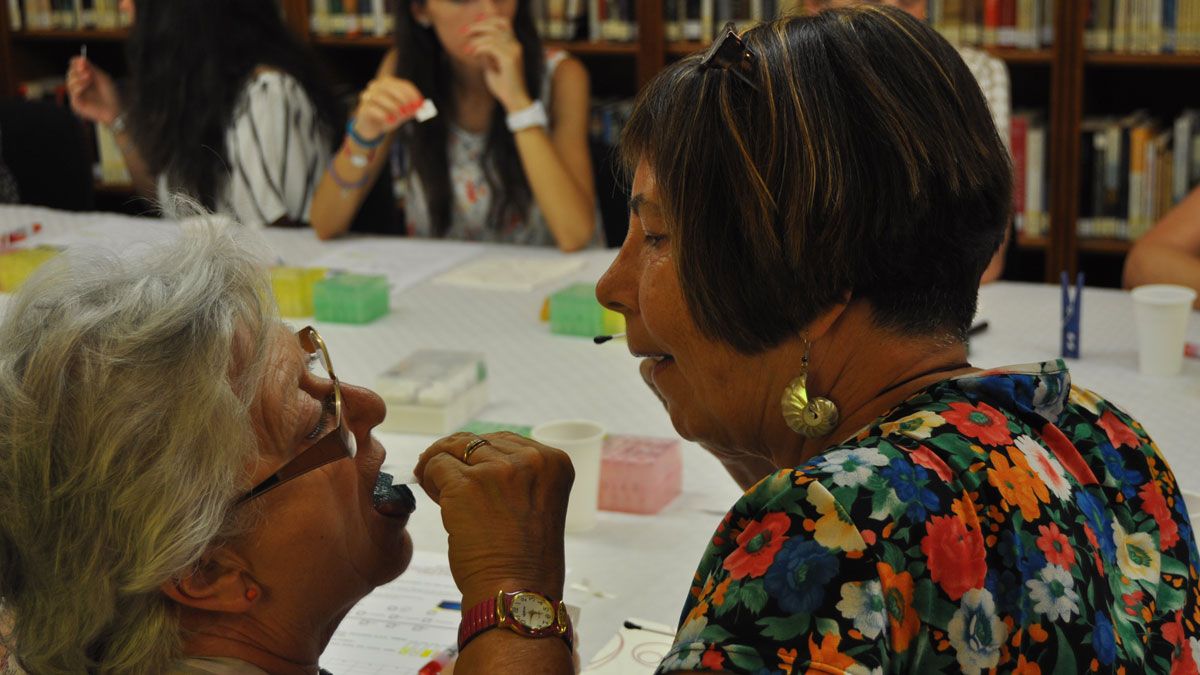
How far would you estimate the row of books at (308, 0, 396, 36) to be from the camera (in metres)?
4.51

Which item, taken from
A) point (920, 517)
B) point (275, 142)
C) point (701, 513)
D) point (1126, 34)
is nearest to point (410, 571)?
point (701, 513)

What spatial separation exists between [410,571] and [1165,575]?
3.01ft

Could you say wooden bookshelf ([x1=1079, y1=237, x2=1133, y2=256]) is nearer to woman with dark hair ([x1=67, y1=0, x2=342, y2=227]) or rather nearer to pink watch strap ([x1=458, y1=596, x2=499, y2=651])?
woman with dark hair ([x1=67, y1=0, x2=342, y2=227])

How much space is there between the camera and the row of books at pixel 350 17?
4.51 meters

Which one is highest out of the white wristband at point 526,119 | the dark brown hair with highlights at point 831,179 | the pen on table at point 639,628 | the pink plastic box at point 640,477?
the dark brown hair with highlights at point 831,179

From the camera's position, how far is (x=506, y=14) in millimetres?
3424

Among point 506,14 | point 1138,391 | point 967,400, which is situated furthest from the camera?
point 506,14

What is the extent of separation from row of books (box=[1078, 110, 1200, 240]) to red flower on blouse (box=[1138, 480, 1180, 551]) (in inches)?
118

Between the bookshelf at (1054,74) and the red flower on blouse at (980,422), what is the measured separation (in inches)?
120

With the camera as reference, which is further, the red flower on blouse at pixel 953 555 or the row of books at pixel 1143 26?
the row of books at pixel 1143 26

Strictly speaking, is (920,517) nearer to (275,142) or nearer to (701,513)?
(701,513)

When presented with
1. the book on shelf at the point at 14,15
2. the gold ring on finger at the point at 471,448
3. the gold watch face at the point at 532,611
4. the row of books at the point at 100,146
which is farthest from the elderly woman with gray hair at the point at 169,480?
the book on shelf at the point at 14,15

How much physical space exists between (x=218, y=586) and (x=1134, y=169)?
336 cm

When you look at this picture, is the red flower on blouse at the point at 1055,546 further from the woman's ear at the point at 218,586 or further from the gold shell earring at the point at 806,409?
the woman's ear at the point at 218,586
